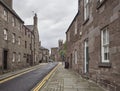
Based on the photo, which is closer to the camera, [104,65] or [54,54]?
[104,65]

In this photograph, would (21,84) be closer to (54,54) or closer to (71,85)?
(71,85)

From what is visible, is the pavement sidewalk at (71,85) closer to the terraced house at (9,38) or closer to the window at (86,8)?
the window at (86,8)

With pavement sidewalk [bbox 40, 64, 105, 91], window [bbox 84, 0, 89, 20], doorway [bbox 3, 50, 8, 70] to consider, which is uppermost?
window [bbox 84, 0, 89, 20]

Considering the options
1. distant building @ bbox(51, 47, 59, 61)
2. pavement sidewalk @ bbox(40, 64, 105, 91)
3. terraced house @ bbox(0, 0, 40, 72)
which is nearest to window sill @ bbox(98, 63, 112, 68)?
pavement sidewalk @ bbox(40, 64, 105, 91)

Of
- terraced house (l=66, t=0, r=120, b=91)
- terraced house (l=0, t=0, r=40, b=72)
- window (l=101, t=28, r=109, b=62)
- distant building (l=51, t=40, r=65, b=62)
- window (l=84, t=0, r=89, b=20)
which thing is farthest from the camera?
Answer: distant building (l=51, t=40, r=65, b=62)

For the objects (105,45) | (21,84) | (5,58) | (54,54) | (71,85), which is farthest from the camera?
(54,54)

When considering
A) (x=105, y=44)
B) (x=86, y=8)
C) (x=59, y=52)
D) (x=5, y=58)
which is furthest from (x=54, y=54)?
(x=105, y=44)

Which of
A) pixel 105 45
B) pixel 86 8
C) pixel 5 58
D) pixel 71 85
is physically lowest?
pixel 71 85

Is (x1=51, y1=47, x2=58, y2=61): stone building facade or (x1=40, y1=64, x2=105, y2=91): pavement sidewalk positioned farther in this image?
(x1=51, y1=47, x2=58, y2=61): stone building facade

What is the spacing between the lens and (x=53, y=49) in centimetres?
15850

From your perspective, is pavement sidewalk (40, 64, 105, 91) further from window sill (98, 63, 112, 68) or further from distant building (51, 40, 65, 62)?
distant building (51, 40, 65, 62)

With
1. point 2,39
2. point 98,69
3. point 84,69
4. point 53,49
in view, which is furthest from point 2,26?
point 53,49

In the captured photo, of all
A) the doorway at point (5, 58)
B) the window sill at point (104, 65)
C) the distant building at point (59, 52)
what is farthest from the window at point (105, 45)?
the distant building at point (59, 52)

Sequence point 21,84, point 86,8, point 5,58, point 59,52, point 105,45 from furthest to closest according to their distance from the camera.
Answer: point 59,52 < point 5,58 < point 86,8 < point 21,84 < point 105,45
